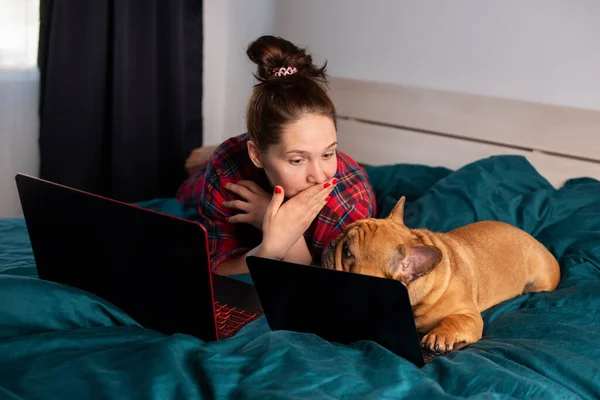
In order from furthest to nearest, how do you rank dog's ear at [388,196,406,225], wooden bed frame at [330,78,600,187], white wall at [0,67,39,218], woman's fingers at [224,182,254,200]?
white wall at [0,67,39,218] → wooden bed frame at [330,78,600,187] → woman's fingers at [224,182,254,200] → dog's ear at [388,196,406,225]

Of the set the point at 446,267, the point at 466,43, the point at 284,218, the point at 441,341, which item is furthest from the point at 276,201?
the point at 466,43

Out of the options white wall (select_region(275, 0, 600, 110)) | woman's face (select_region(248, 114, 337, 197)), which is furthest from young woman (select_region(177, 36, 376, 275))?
white wall (select_region(275, 0, 600, 110))

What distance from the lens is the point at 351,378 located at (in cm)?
137

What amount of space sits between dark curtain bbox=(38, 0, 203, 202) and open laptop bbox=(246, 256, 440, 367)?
6.88 feet

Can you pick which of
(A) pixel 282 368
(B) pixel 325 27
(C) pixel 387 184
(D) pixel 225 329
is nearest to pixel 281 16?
(B) pixel 325 27

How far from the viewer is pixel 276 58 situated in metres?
2.12

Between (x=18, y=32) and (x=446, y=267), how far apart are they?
231 cm

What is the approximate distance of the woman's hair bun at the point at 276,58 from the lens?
2121 mm

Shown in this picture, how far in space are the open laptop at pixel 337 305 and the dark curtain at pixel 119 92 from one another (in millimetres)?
2097

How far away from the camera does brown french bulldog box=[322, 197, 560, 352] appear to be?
1.71 m

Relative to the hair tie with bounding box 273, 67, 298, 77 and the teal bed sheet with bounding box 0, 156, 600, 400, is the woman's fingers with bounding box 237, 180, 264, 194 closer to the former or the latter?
the hair tie with bounding box 273, 67, 298, 77

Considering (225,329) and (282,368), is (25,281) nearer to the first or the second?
(225,329)

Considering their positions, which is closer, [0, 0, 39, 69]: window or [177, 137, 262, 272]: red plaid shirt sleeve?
[177, 137, 262, 272]: red plaid shirt sleeve

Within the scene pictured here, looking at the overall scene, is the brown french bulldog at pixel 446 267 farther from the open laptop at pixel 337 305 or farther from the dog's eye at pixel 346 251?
the open laptop at pixel 337 305
